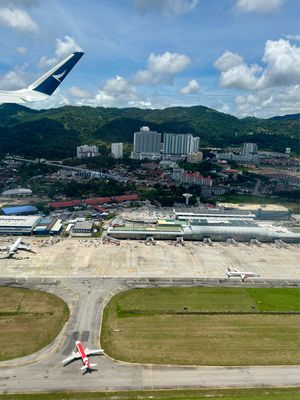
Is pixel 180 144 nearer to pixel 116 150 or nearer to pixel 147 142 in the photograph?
pixel 147 142

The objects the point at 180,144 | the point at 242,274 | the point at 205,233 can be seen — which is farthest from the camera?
the point at 180,144

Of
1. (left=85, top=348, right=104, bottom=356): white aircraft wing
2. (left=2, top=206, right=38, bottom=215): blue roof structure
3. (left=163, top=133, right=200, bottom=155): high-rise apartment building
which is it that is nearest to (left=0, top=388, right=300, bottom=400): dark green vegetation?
(left=85, top=348, right=104, bottom=356): white aircraft wing

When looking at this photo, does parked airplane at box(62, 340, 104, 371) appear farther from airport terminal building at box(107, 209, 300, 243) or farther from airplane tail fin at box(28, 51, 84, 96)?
airport terminal building at box(107, 209, 300, 243)

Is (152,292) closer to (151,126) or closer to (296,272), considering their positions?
(296,272)

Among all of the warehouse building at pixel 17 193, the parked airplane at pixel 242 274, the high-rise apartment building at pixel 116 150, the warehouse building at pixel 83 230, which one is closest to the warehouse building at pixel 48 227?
the warehouse building at pixel 83 230

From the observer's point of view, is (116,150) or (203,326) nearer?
(203,326)

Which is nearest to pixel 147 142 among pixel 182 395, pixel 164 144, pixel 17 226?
pixel 164 144

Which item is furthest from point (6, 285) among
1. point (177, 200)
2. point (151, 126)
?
point (151, 126)
